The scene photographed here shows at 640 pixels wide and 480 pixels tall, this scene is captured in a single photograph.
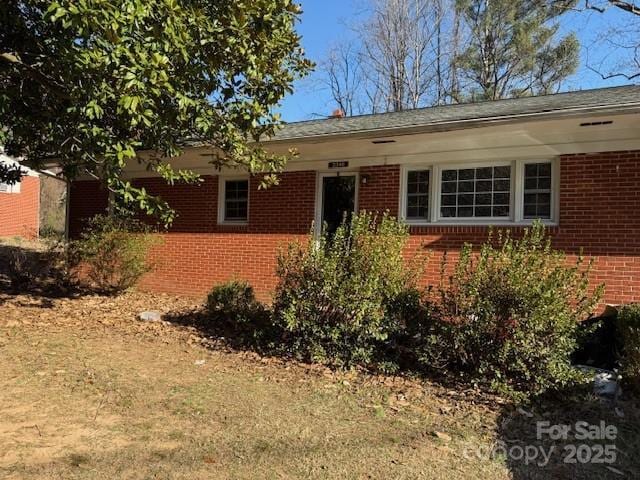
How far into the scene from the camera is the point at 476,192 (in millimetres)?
8648

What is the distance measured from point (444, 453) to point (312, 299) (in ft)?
8.16

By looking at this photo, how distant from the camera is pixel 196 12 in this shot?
6.19 meters

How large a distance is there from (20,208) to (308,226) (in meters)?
20.8

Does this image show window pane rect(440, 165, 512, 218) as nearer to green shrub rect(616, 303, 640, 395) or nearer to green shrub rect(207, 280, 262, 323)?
green shrub rect(616, 303, 640, 395)

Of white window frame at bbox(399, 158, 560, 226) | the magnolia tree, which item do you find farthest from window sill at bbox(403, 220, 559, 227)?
the magnolia tree

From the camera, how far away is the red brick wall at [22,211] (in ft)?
81.1

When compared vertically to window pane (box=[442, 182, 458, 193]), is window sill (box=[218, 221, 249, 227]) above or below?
below

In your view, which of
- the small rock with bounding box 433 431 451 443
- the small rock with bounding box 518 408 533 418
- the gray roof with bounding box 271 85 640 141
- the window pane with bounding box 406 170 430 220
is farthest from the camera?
the window pane with bounding box 406 170 430 220

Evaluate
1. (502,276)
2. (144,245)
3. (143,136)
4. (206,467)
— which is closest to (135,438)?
(206,467)

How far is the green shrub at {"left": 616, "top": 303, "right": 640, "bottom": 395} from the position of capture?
5.04 metres

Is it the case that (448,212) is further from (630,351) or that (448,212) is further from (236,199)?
(236,199)

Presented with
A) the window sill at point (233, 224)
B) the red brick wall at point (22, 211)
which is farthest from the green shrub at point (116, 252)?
the red brick wall at point (22, 211)

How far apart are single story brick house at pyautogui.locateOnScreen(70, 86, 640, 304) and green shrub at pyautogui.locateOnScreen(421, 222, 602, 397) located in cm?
237

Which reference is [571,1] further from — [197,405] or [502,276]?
[197,405]
